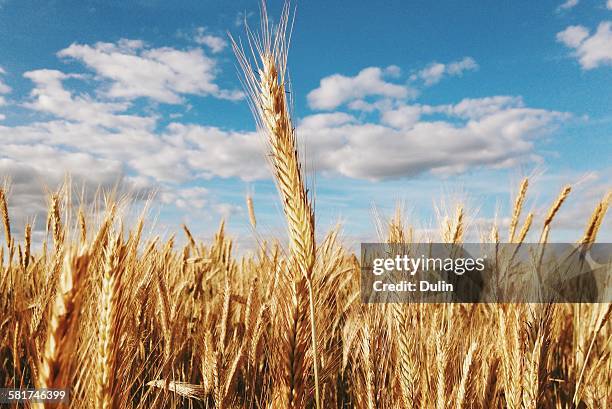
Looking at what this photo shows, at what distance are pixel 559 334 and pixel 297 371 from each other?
95.9 inches

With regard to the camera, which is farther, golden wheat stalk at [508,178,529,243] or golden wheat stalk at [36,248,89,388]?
golden wheat stalk at [508,178,529,243]

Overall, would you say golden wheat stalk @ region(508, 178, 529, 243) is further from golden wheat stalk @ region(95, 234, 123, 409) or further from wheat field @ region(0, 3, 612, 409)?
golden wheat stalk @ region(95, 234, 123, 409)

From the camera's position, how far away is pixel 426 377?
7.25 feet

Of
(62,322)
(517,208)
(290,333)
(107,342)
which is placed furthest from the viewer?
(517,208)

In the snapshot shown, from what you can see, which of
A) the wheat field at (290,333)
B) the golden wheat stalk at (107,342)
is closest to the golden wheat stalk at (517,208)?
the wheat field at (290,333)

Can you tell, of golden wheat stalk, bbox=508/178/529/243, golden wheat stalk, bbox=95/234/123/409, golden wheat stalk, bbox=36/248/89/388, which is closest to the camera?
golden wheat stalk, bbox=36/248/89/388

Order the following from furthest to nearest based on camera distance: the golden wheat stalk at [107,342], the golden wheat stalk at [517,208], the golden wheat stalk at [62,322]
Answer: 1. the golden wheat stalk at [517,208]
2. the golden wheat stalk at [107,342]
3. the golden wheat stalk at [62,322]

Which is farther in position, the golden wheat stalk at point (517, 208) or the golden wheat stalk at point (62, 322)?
the golden wheat stalk at point (517, 208)

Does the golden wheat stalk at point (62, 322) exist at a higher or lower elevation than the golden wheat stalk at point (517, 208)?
lower

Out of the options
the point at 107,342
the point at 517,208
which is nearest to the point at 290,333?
the point at 107,342

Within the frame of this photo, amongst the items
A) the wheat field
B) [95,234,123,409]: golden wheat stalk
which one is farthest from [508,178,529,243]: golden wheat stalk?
[95,234,123,409]: golden wheat stalk

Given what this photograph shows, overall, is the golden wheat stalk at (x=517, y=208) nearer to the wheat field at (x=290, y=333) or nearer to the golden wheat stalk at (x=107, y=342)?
the wheat field at (x=290, y=333)

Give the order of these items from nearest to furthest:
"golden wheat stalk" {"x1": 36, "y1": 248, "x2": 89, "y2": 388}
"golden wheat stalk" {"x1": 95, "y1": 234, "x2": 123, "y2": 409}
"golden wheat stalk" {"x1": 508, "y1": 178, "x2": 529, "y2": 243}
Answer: "golden wheat stalk" {"x1": 36, "y1": 248, "x2": 89, "y2": 388}, "golden wheat stalk" {"x1": 95, "y1": 234, "x2": 123, "y2": 409}, "golden wheat stalk" {"x1": 508, "y1": 178, "x2": 529, "y2": 243}

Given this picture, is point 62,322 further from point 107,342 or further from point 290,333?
point 290,333
